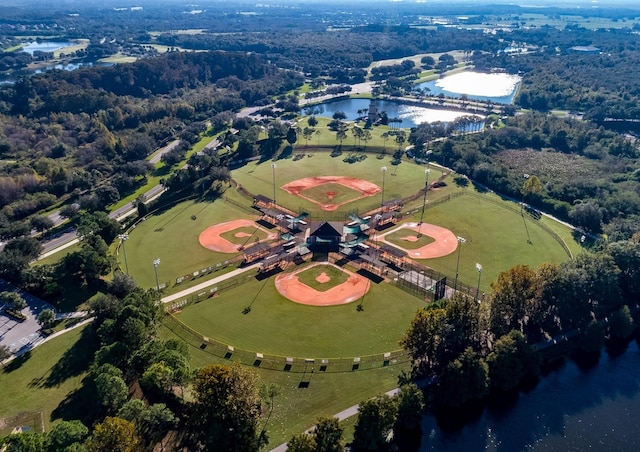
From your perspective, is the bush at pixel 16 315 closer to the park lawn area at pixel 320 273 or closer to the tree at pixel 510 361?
the park lawn area at pixel 320 273

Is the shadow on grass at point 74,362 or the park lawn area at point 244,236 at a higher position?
the park lawn area at point 244,236

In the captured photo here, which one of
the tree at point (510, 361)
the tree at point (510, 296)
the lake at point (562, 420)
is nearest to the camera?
the lake at point (562, 420)

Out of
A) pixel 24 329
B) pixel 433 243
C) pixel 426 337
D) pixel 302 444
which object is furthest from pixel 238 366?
pixel 433 243

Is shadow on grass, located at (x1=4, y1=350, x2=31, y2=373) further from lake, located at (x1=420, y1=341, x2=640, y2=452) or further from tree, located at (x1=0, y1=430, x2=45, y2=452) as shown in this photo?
lake, located at (x1=420, y1=341, x2=640, y2=452)

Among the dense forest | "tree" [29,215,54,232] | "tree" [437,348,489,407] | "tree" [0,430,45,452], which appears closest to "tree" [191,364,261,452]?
the dense forest

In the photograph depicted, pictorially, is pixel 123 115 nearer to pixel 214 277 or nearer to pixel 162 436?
pixel 214 277

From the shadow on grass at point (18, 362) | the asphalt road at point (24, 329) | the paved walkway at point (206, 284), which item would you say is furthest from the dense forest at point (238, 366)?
the paved walkway at point (206, 284)

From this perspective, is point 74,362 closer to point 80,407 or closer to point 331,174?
point 80,407
